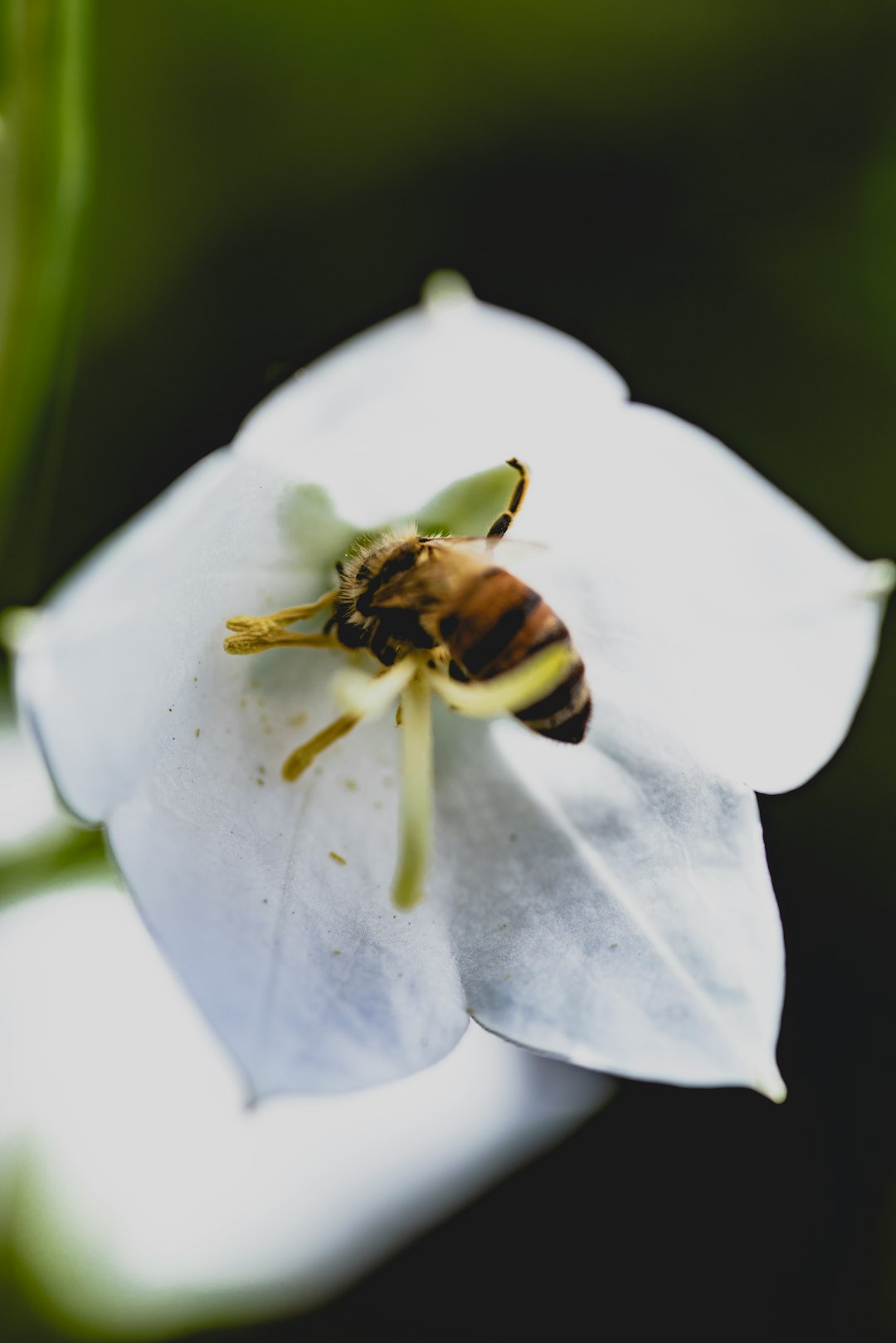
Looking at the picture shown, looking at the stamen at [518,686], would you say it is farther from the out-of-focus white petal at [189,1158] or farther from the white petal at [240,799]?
the out-of-focus white petal at [189,1158]

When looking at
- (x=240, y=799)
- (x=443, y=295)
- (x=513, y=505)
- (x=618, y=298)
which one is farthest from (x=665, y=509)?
(x=618, y=298)

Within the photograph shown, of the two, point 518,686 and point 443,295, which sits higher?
point 443,295

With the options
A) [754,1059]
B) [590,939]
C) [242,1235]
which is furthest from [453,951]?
[242,1235]

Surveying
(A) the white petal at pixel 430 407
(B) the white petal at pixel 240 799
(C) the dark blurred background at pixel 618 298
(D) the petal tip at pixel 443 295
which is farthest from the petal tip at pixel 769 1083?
(C) the dark blurred background at pixel 618 298

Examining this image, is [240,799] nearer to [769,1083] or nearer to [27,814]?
[27,814]

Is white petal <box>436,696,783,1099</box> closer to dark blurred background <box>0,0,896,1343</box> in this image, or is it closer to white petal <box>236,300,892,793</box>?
white petal <box>236,300,892,793</box>

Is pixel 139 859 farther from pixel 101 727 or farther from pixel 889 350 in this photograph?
pixel 889 350
